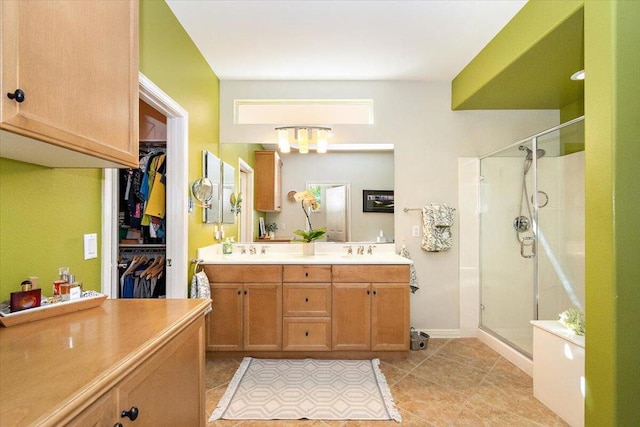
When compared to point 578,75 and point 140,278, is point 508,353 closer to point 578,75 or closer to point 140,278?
point 578,75

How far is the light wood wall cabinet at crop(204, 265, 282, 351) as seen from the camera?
271 cm

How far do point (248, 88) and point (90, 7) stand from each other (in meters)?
2.34

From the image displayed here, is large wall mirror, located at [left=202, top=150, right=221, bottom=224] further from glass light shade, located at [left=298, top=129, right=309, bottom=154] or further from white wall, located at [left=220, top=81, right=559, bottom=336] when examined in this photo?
glass light shade, located at [left=298, top=129, right=309, bottom=154]

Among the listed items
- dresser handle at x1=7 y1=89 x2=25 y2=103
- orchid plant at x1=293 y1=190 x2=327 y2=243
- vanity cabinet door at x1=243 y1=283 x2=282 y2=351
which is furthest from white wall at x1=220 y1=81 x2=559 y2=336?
dresser handle at x1=7 y1=89 x2=25 y2=103

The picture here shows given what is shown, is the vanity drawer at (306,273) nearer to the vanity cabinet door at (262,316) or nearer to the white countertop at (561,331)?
the vanity cabinet door at (262,316)

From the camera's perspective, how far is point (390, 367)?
8.64ft

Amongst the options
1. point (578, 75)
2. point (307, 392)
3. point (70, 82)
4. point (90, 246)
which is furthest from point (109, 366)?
point (578, 75)

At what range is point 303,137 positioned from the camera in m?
3.26

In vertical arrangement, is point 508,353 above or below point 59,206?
below

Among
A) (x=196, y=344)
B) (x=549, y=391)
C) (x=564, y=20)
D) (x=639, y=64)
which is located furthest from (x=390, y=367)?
(x=564, y=20)

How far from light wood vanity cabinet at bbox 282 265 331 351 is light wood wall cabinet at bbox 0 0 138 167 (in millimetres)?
1732

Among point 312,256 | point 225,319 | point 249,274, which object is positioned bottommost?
point 225,319

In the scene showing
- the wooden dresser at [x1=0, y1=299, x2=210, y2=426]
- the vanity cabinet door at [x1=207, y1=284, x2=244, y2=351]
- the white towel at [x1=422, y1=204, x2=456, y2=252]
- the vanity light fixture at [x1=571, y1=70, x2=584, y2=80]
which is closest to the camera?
the wooden dresser at [x1=0, y1=299, x2=210, y2=426]

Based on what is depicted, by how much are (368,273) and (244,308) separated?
41.5 inches
